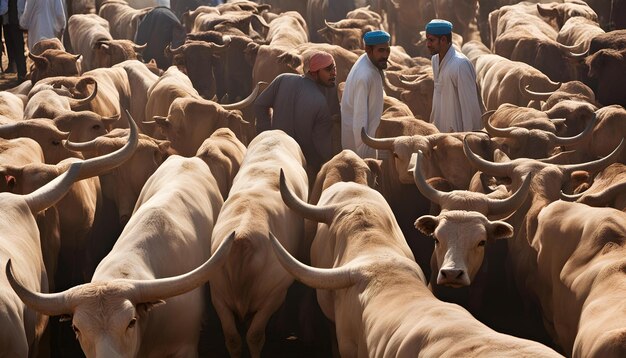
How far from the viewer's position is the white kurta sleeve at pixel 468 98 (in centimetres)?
1153

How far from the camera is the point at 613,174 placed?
955 centimetres

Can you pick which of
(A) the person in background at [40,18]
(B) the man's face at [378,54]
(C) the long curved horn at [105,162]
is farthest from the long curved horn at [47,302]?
(A) the person in background at [40,18]

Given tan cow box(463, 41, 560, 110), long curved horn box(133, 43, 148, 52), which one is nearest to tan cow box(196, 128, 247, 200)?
tan cow box(463, 41, 560, 110)

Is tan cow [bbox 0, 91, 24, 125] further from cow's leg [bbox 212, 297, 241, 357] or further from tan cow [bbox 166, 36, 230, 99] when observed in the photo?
cow's leg [bbox 212, 297, 241, 357]

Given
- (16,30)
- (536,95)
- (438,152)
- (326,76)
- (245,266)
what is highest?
(245,266)

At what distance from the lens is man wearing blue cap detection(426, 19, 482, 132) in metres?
11.6

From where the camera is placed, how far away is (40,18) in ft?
62.2

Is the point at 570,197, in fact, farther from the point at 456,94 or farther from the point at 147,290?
the point at 147,290

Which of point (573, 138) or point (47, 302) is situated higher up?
point (47, 302)

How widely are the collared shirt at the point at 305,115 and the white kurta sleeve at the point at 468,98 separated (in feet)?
4.45

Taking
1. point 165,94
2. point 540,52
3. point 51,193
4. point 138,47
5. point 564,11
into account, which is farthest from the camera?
point 564,11

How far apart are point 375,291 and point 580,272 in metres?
1.64

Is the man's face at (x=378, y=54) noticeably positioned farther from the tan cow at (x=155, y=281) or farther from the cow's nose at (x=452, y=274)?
the cow's nose at (x=452, y=274)

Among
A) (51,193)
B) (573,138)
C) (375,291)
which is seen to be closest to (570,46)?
(573,138)
